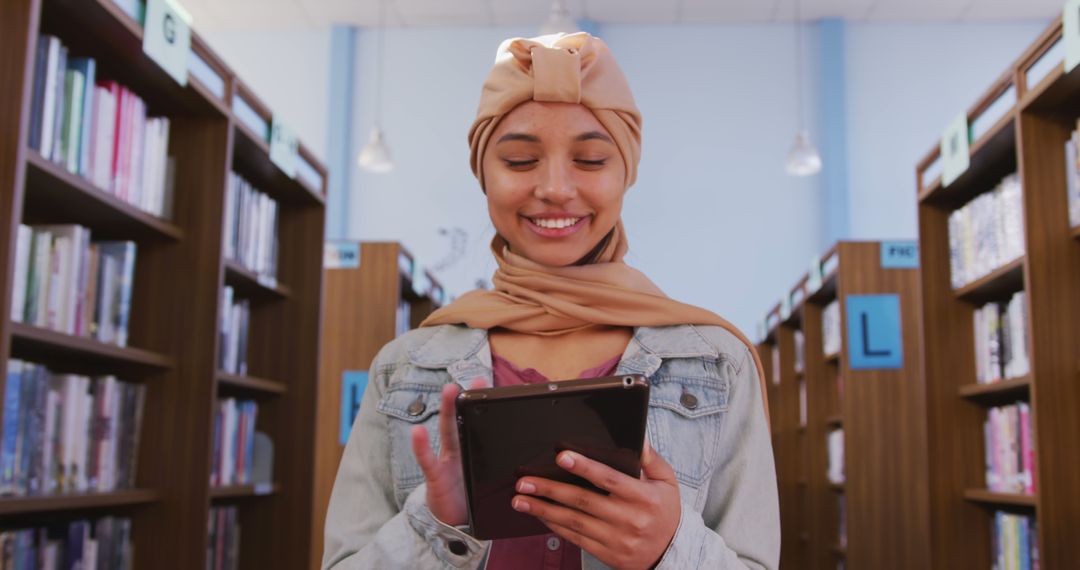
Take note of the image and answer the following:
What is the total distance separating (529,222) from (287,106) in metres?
8.26

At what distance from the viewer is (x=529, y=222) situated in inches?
51.6

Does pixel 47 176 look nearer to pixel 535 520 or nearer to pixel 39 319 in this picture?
pixel 39 319

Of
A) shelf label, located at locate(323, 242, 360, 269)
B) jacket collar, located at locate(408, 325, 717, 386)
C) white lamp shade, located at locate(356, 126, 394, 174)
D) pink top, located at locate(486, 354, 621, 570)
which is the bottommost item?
pink top, located at locate(486, 354, 621, 570)

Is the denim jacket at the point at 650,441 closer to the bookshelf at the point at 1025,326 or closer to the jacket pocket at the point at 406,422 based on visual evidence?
the jacket pocket at the point at 406,422

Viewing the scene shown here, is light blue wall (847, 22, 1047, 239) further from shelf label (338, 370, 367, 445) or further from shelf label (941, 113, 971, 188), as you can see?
shelf label (941, 113, 971, 188)

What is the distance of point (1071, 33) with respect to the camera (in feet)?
8.18

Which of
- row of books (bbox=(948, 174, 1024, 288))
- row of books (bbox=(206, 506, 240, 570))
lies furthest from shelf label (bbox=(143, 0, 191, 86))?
row of books (bbox=(948, 174, 1024, 288))

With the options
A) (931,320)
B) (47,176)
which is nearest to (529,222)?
(47,176)

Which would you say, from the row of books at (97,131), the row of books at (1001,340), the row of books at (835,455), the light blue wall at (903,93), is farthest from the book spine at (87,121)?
the light blue wall at (903,93)

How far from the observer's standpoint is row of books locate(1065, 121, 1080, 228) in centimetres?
277

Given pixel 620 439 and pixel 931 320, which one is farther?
pixel 931 320

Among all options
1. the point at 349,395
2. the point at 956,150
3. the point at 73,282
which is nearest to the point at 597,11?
the point at 349,395

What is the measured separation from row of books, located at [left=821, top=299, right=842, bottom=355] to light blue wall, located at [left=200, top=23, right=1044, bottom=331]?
238cm

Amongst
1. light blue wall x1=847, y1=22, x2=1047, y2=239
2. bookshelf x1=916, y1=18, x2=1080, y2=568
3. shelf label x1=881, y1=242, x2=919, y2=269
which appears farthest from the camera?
light blue wall x1=847, y1=22, x2=1047, y2=239
